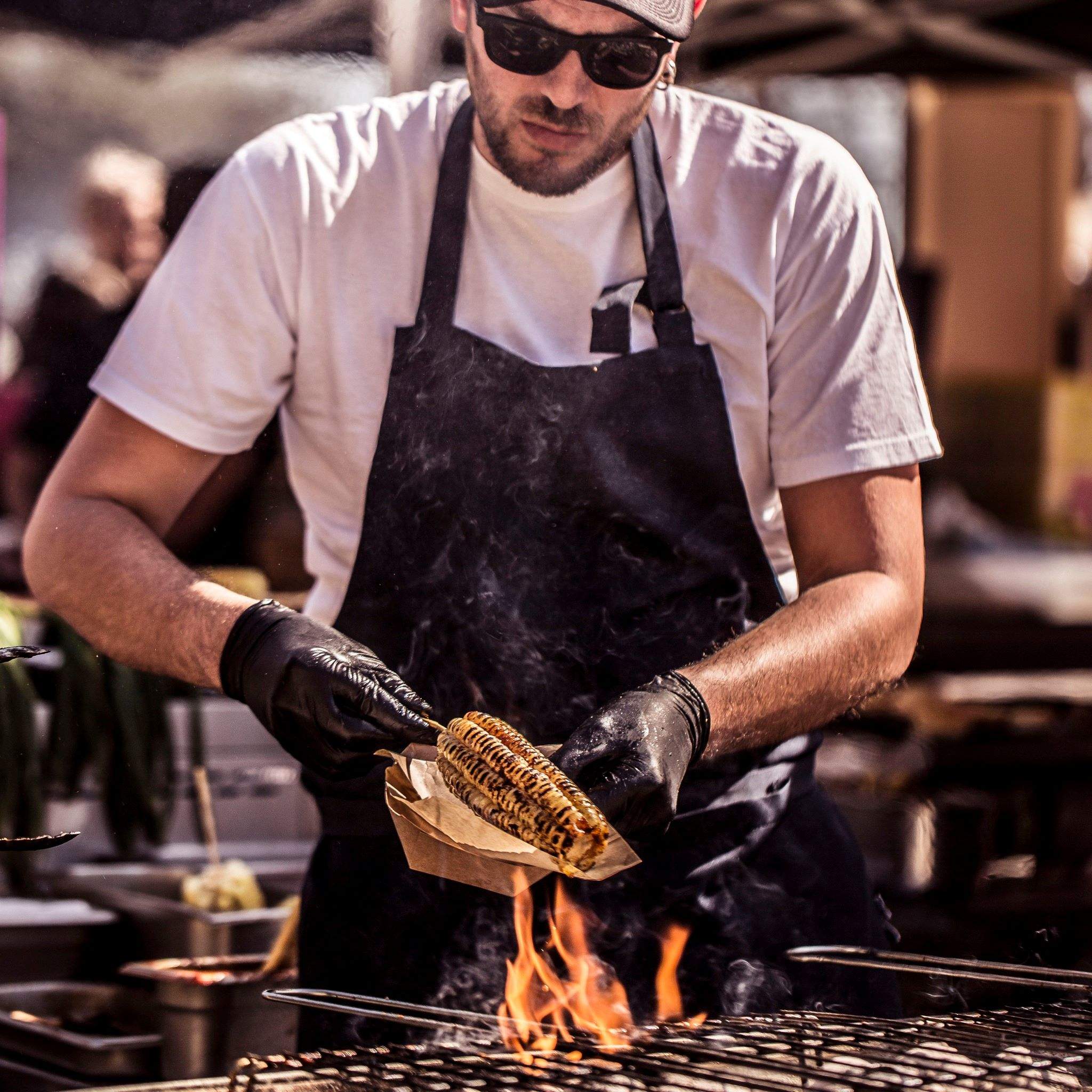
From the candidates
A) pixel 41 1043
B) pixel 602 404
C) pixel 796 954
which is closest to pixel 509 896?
pixel 796 954

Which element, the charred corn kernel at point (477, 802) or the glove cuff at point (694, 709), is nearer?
the charred corn kernel at point (477, 802)

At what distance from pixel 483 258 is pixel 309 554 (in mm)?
490

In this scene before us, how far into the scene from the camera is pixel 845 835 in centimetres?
210

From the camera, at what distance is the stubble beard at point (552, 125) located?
1880mm

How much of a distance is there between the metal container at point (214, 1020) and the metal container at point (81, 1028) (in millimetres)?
44

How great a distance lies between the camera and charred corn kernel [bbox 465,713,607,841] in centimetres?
152

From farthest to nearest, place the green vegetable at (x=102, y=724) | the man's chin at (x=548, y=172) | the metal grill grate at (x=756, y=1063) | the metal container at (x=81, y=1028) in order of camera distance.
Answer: the green vegetable at (x=102, y=724) < the metal container at (x=81, y=1028) < the man's chin at (x=548, y=172) < the metal grill grate at (x=756, y=1063)

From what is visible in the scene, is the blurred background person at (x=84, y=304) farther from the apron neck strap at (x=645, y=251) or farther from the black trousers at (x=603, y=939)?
the black trousers at (x=603, y=939)

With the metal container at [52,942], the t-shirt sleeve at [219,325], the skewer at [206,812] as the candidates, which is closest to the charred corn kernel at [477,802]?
the t-shirt sleeve at [219,325]

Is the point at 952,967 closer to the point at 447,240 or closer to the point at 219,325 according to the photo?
the point at 447,240

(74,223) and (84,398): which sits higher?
(74,223)

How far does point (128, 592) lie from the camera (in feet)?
6.20

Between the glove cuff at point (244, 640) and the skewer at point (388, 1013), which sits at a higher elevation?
the glove cuff at point (244, 640)

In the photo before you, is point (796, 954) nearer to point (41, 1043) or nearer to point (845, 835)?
point (845, 835)
